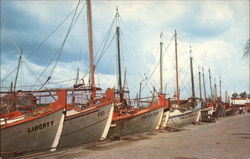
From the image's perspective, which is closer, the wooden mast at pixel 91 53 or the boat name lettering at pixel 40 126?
the boat name lettering at pixel 40 126

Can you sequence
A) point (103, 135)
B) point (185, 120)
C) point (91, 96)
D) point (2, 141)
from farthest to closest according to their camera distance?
point (185, 120) → point (91, 96) → point (103, 135) → point (2, 141)

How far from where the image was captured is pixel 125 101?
20000 mm

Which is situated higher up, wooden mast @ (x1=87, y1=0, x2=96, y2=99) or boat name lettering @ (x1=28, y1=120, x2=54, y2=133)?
wooden mast @ (x1=87, y1=0, x2=96, y2=99)

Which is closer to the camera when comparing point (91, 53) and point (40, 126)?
point (40, 126)

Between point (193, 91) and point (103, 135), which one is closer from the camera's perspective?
point (103, 135)

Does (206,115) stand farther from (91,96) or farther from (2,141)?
(2,141)

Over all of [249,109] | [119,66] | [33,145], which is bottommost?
[249,109]

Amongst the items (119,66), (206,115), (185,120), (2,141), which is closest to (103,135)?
(2,141)

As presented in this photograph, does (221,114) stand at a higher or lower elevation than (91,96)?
lower

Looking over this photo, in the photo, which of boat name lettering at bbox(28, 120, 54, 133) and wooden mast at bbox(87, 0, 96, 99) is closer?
boat name lettering at bbox(28, 120, 54, 133)

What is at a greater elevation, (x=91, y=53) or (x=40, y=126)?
(x=91, y=53)

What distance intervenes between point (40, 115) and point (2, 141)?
1.72m

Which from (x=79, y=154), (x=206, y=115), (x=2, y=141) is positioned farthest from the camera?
→ (x=206, y=115)

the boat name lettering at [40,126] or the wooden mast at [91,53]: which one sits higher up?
the wooden mast at [91,53]
